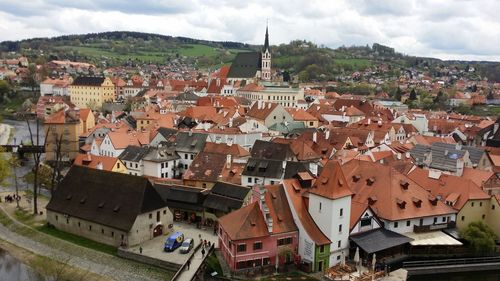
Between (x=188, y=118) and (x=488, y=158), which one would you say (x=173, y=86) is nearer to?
(x=188, y=118)

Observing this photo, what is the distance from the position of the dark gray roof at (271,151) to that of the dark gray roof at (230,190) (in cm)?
1268

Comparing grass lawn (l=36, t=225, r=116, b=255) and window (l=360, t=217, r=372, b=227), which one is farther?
grass lawn (l=36, t=225, r=116, b=255)

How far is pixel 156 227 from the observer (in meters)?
40.9

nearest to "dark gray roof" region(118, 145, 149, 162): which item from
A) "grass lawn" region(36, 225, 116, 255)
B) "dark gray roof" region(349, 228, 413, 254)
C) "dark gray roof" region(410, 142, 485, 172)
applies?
"grass lawn" region(36, 225, 116, 255)

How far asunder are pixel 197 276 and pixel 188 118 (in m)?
50.9

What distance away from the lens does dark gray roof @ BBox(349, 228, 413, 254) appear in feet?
117

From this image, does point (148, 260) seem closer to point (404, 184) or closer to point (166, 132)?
point (404, 184)

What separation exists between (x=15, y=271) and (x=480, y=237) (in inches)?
1472

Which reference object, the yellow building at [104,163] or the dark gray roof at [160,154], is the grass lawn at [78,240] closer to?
the yellow building at [104,163]

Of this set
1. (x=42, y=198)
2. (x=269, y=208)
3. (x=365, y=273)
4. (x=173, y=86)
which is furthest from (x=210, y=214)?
(x=173, y=86)

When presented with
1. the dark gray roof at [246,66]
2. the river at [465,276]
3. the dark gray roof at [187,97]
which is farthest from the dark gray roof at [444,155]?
the dark gray roof at [246,66]

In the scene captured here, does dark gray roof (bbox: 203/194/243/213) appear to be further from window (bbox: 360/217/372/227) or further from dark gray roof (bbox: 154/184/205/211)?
window (bbox: 360/217/372/227)

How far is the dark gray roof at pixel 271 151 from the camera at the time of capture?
56562mm

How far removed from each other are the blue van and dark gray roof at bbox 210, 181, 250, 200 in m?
6.49
